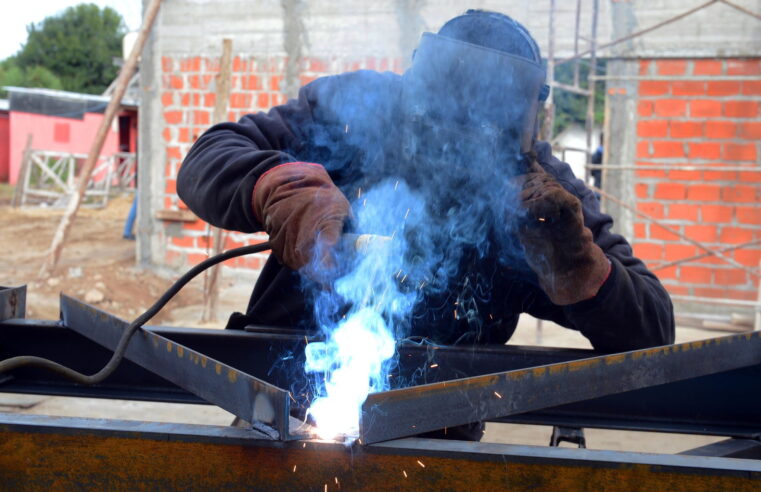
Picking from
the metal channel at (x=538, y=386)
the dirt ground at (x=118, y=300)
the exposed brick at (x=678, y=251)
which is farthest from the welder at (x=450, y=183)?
the exposed brick at (x=678, y=251)

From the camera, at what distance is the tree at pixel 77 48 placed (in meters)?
41.6

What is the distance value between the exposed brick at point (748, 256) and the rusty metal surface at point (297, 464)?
225 inches

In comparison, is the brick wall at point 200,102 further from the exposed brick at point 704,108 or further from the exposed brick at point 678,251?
the exposed brick at point 678,251

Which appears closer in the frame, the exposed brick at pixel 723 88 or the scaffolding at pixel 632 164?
the scaffolding at pixel 632 164

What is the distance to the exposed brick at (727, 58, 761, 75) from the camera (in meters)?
5.92

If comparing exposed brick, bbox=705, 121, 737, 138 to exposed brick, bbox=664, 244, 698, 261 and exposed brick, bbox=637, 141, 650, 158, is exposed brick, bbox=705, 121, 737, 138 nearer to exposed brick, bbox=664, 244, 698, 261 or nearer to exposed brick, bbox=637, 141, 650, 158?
exposed brick, bbox=637, 141, 650, 158

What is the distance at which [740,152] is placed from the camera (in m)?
5.98

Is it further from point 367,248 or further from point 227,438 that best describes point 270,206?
point 227,438

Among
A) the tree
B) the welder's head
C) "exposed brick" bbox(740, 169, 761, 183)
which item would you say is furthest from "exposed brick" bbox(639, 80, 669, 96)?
the tree

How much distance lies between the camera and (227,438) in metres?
1.05

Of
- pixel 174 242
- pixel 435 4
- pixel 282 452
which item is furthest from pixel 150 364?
pixel 174 242

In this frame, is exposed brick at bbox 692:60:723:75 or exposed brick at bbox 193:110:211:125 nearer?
exposed brick at bbox 692:60:723:75

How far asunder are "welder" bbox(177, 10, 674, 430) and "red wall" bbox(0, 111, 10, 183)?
25.0 metres

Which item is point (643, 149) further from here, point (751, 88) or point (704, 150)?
point (751, 88)
